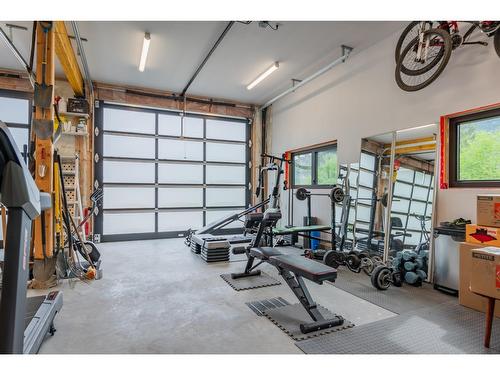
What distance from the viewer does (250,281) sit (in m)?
3.76

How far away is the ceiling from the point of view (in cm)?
419

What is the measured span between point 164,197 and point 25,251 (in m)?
5.58

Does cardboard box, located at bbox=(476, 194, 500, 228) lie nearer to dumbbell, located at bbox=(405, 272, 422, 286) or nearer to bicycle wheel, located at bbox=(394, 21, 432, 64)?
dumbbell, located at bbox=(405, 272, 422, 286)

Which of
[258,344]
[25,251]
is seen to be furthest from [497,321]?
[25,251]

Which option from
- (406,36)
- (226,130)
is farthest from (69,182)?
(406,36)

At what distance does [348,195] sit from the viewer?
15.6 feet

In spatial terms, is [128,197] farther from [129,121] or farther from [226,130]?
[226,130]

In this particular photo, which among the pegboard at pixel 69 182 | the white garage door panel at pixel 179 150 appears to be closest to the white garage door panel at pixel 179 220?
the white garage door panel at pixel 179 150

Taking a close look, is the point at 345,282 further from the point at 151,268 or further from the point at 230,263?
the point at 151,268

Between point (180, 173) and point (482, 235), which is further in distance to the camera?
point (180, 173)

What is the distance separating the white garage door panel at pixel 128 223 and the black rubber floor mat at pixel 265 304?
4582mm

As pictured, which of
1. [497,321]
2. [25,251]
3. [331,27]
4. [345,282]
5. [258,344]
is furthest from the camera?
[331,27]

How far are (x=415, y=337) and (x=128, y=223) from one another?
6135 millimetres

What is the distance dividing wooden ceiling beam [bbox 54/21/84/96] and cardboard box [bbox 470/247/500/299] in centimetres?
531
